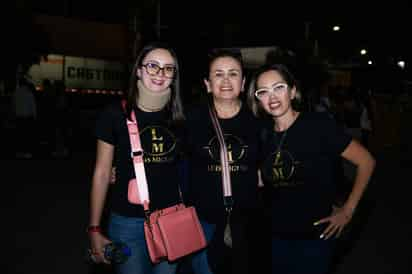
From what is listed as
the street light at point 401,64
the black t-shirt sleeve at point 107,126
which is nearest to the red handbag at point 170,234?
the black t-shirt sleeve at point 107,126

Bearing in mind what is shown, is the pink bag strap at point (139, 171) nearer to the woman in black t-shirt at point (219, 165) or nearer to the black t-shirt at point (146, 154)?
the black t-shirt at point (146, 154)

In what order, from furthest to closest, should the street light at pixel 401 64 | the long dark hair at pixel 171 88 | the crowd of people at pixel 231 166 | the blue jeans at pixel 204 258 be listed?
1. the street light at pixel 401 64
2. the blue jeans at pixel 204 258
3. the long dark hair at pixel 171 88
4. the crowd of people at pixel 231 166

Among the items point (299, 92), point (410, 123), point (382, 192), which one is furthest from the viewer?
point (410, 123)

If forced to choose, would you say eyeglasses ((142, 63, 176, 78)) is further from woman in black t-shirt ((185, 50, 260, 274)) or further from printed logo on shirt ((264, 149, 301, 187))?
printed logo on shirt ((264, 149, 301, 187))

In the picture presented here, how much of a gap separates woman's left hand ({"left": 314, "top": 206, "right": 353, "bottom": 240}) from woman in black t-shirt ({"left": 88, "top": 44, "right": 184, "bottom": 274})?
1.01 m

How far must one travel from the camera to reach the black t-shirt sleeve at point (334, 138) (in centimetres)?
289

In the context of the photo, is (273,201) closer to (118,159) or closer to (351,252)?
(118,159)

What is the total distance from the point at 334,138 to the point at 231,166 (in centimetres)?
69

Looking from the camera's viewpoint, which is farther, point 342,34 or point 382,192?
point 342,34

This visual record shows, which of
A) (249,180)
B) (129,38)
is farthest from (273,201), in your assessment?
(129,38)

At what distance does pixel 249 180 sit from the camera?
2.94 m

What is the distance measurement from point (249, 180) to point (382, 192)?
672 centimetres

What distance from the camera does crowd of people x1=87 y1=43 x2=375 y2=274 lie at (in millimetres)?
2756

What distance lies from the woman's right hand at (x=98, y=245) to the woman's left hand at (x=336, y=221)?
136cm
